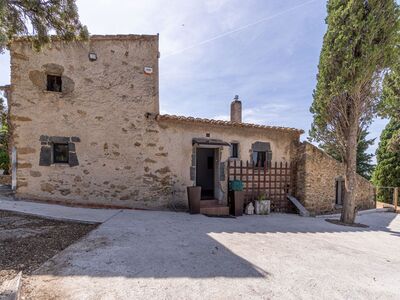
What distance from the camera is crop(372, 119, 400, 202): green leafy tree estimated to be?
623 inches

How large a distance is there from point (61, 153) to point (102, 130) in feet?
4.52

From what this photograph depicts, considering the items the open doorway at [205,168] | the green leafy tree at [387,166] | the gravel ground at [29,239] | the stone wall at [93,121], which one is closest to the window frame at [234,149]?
the open doorway at [205,168]

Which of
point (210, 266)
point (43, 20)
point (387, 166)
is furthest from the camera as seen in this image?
point (387, 166)

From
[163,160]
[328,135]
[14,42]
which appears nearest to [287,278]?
[163,160]

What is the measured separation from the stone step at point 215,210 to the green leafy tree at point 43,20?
18.3 ft

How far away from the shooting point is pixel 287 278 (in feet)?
10.1

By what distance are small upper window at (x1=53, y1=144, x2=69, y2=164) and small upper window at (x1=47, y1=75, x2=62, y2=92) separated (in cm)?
170

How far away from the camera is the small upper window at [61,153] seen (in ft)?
23.9

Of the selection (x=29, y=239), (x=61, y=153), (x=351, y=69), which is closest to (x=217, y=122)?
(x=351, y=69)

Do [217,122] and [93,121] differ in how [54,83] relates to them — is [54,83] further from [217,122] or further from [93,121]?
[217,122]

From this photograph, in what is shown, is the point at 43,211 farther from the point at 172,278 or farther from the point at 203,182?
the point at 203,182

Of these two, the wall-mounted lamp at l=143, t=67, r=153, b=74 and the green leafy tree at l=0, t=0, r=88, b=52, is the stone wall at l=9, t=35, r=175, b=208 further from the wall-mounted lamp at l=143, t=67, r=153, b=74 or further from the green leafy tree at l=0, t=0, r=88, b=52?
the green leafy tree at l=0, t=0, r=88, b=52

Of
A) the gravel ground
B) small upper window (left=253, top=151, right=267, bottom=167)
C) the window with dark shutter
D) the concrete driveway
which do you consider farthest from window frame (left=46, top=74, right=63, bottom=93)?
small upper window (left=253, top=151, right=267, bottom=167)

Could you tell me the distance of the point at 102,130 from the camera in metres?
7.42
